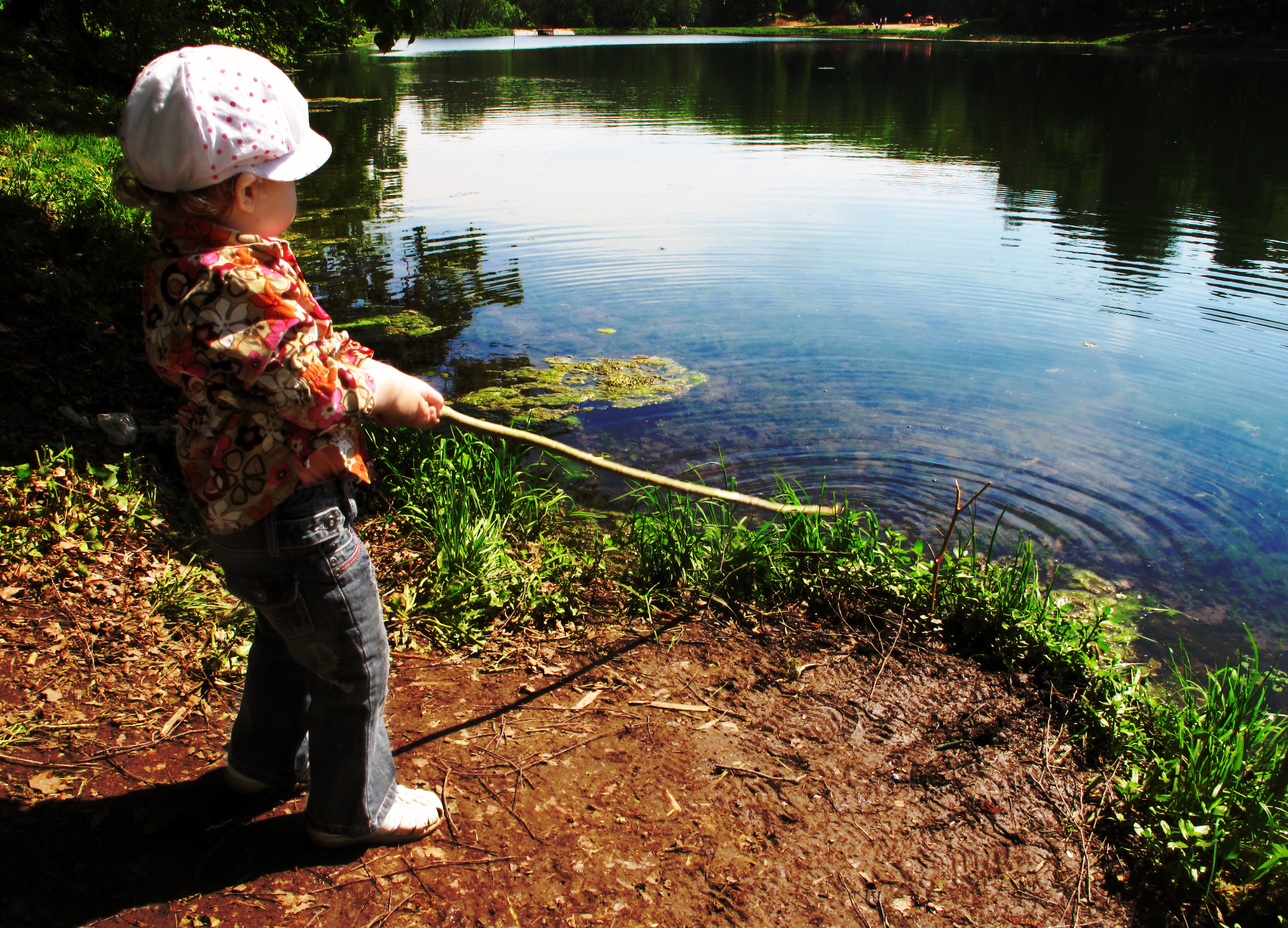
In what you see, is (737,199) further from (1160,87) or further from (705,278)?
(1160,87)

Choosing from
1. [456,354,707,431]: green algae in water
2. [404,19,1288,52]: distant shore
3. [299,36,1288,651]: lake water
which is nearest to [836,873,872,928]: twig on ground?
[299,36,1288,651]: lake water

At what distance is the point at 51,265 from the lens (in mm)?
5895

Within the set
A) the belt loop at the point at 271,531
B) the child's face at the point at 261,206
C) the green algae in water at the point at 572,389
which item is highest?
the child's face at the point at 261,206

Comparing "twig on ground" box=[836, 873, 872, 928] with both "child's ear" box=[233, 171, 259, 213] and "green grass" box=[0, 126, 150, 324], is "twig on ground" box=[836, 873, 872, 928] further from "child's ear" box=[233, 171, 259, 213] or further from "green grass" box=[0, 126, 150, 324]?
"green grass" box=[0, 126, 150, 324]

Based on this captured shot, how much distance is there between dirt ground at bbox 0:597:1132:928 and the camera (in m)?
2.18

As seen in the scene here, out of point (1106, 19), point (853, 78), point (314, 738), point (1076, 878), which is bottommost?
point (1076, 878)

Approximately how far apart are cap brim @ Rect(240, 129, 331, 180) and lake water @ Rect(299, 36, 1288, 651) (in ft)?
11.5

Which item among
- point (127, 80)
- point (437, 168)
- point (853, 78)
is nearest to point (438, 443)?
point (437, 168)

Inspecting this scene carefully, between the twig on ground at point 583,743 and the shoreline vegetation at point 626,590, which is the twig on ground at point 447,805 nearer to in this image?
the twig on ground at point 583,743

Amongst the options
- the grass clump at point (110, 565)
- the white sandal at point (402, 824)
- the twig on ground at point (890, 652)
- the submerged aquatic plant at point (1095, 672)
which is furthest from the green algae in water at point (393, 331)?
the white sandal at point (402, 824)

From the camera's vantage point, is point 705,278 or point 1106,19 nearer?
point 705,278

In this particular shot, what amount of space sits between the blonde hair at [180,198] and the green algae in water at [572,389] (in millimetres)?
4042

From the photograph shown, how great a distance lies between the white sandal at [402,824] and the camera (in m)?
2.26

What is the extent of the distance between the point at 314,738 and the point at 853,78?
120 feet
